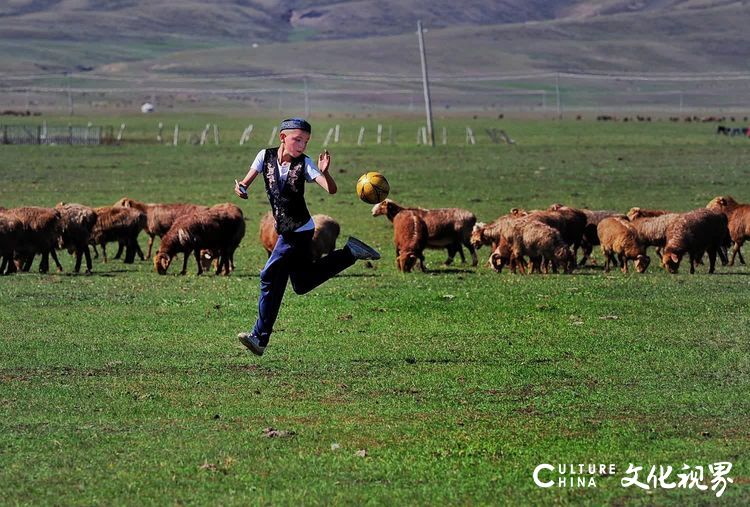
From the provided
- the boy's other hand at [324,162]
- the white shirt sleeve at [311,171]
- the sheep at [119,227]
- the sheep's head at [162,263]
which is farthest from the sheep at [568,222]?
the boy's other hand at [324,162]

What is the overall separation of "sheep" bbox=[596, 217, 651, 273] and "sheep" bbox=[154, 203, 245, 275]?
20.9 feet

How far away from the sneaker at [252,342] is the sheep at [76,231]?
10985 mm

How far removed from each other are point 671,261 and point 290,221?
11.3 meters

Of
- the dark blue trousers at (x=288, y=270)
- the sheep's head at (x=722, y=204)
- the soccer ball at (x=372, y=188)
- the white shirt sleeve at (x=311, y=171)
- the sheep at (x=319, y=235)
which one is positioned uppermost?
the white shirt sleeve at (x=311, y=171)

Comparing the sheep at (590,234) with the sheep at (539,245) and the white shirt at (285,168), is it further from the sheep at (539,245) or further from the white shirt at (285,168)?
the white shirt at (285,168)

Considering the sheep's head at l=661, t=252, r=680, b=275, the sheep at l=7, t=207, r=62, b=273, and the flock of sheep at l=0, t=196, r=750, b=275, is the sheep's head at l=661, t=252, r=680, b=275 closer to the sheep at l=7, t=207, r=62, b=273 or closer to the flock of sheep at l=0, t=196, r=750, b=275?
the flock of sheep at l=0, t=196, r=750, b=275

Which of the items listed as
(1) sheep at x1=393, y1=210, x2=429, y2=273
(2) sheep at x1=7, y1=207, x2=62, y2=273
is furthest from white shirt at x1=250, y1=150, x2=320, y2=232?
(2) sheep at x1=7, y1=207, x2=62, y2=273

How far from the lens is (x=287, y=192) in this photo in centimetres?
1289

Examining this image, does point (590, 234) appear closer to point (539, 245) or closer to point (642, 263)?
point (642, 263)

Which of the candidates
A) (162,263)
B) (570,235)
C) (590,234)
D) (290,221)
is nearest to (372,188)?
(290,221)

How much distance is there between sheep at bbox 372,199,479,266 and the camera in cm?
2448

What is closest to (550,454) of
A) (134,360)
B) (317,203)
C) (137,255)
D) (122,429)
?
(122,429)

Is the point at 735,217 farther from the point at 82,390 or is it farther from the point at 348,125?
the point at 348,125

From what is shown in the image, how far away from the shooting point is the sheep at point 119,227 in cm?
2602
